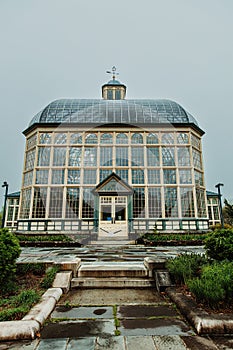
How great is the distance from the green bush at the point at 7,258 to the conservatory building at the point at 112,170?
1648cm

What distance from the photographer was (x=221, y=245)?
5.74 meters

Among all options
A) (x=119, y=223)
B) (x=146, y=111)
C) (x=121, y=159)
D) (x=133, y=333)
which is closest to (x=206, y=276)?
(x=133, y=333)

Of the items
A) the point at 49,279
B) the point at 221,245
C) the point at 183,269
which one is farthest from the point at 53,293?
the point at 221,245

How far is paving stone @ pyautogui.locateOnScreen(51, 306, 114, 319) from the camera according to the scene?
387 cm

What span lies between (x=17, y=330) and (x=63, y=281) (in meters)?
2.28

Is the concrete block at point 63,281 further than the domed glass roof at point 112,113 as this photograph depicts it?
No

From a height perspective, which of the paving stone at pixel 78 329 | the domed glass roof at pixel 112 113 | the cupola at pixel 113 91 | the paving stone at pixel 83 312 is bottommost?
the paving stone at pixel 83 312

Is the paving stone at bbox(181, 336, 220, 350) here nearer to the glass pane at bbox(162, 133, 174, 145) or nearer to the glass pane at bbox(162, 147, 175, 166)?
the glass pane at bbox(162, 147, 175, 166)

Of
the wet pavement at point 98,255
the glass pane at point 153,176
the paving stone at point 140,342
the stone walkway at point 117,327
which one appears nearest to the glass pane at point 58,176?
the glass pane at point 153,176

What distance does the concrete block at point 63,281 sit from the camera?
17.1 feet

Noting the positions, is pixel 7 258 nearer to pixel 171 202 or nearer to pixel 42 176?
pixel 171 202

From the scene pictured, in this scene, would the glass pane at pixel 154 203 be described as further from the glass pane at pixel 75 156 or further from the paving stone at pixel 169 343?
the paving stone at pixel 169 343

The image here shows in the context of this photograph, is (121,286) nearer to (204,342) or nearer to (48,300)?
(48,300)

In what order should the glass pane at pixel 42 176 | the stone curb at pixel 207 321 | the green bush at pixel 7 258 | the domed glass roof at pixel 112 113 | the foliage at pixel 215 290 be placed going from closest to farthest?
1. the stone curb at pixel 207 321
2. the foliage at pixel 215 290
3. the green bush at pixel 7 258
4. the glass pane at pixel 42 176
5. the domed glass roof at pixel 112 113
